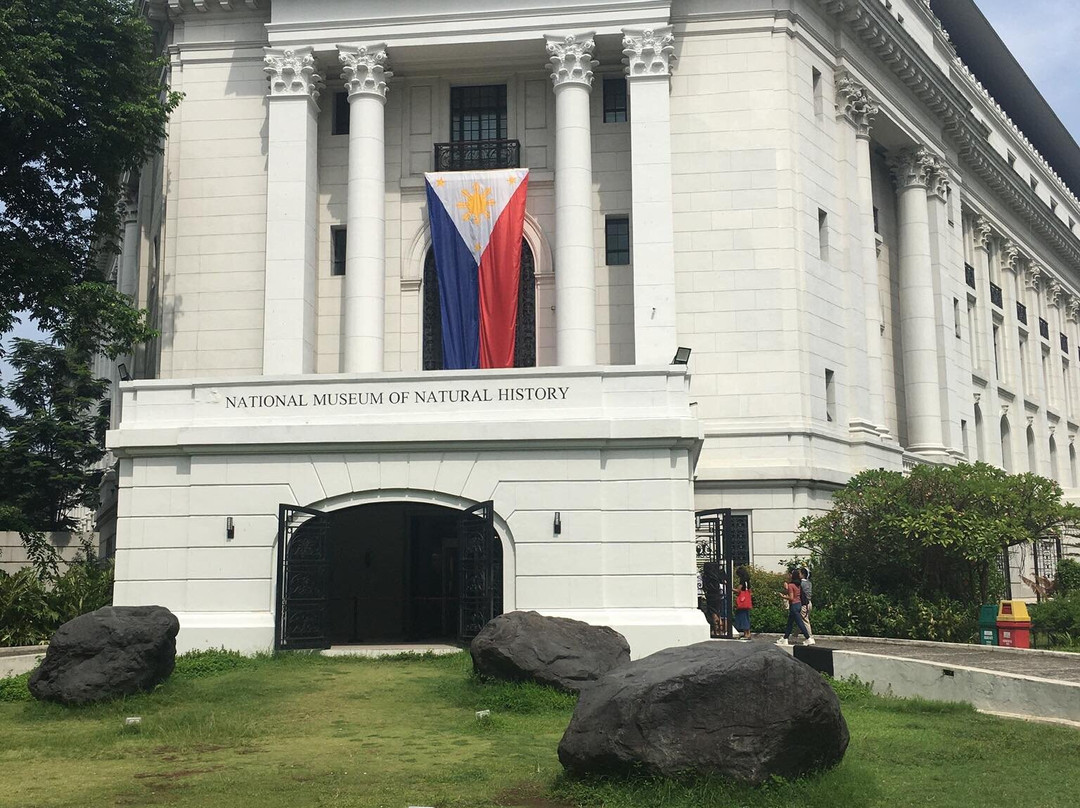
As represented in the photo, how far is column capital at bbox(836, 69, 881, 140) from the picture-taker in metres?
39.3

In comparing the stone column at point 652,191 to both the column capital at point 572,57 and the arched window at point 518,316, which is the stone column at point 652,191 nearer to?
the column capital at point 572,57

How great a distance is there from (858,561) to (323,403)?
14375 millimetres

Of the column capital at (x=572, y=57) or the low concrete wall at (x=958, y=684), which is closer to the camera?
the low concrete wall at (x=958, y=684)

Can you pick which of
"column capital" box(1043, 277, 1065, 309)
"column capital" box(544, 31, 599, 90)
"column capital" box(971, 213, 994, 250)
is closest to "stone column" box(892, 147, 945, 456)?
"column capital" box(971, 213, 994, 250)

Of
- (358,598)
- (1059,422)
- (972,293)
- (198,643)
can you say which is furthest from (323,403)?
(1059,422)

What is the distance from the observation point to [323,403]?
80.8 ft

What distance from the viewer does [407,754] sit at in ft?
45.9

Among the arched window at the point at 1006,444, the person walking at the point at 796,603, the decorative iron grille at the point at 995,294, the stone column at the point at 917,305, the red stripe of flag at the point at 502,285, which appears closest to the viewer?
the person walking at the point at 796,603

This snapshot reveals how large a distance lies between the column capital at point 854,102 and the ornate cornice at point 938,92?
6.18 feet

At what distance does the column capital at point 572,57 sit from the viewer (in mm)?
35062

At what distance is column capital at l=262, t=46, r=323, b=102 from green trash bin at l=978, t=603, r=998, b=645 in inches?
937

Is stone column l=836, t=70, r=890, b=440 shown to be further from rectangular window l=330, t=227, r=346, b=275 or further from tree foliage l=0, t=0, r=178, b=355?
tree foliage l=0, t=0, r=178, b=355

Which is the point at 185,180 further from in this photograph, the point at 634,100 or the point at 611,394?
the point at 611,394

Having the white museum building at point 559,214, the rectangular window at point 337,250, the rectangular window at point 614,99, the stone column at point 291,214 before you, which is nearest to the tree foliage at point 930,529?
the white museum building at point 559,214
